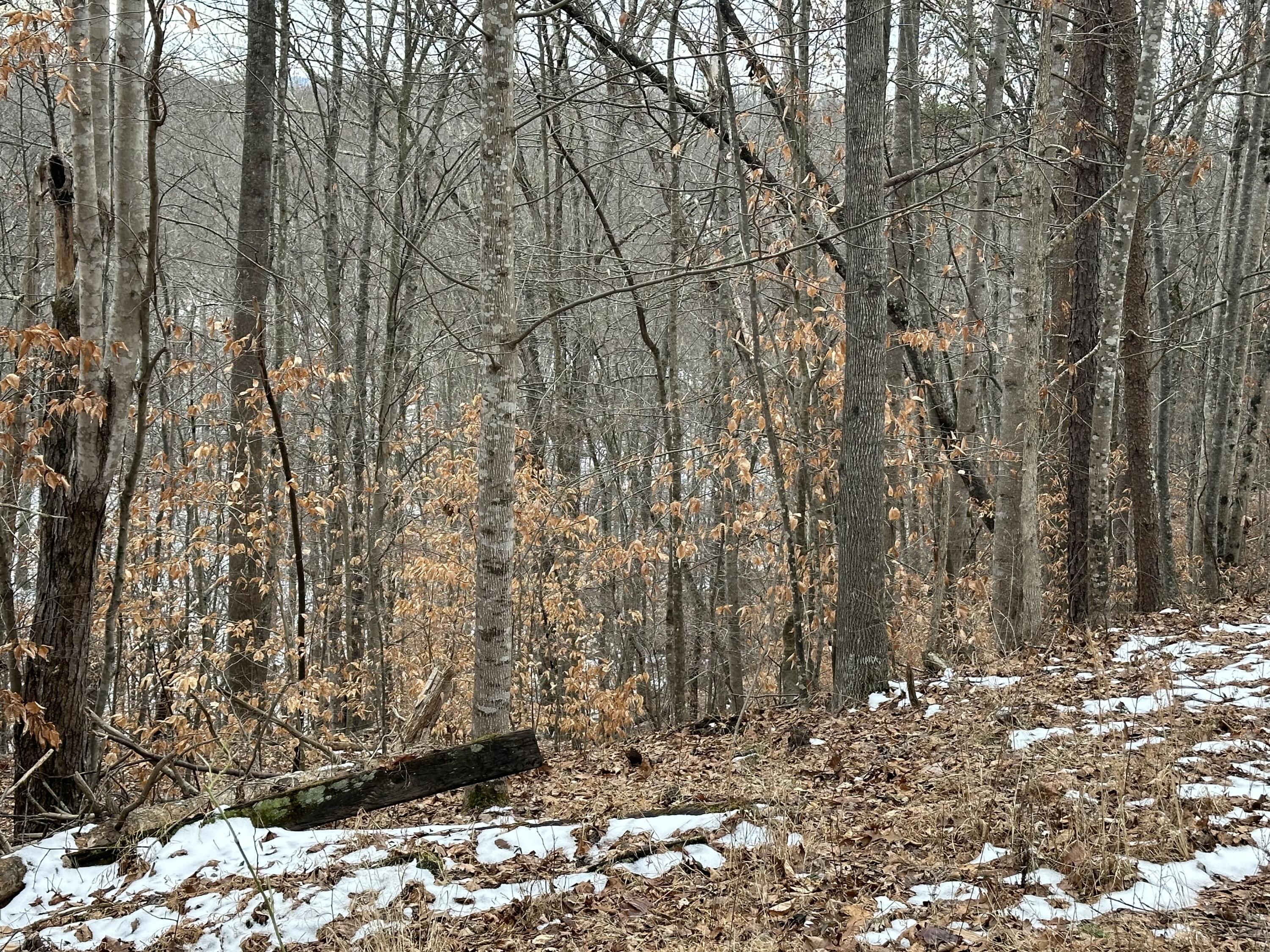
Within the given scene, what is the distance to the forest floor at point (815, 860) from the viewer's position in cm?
353

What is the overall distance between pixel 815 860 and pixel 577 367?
992cm

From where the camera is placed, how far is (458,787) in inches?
205

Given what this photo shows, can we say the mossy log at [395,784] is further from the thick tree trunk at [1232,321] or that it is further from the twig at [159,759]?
the thick tree trunk at [1232,321]

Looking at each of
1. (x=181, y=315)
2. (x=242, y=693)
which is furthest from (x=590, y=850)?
(x=181, y=315)

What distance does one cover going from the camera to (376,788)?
203 inches

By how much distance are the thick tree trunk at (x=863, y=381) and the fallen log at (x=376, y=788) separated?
315 centimetres

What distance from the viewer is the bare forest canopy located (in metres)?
5.65

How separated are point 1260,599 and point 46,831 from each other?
10806 mm

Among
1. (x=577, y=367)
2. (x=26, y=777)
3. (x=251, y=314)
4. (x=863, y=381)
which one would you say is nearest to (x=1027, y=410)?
(x=863, y=381)

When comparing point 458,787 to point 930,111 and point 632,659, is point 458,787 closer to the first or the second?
point 632,659

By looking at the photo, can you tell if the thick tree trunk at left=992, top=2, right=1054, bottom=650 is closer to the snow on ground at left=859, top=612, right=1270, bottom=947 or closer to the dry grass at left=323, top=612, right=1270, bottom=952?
the snow on ground at left=859, top=612, right=1270, bottom=947

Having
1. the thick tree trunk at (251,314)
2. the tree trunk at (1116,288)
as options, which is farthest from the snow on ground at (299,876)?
the tree trunk at (1116,288)

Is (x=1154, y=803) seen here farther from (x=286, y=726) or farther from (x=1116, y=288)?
(x=1116, y=288)

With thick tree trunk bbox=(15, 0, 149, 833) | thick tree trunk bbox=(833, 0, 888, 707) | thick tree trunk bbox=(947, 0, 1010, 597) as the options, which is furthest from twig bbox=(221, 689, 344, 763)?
thick tree trunk bbox=(947, 0, 1010, 597)
